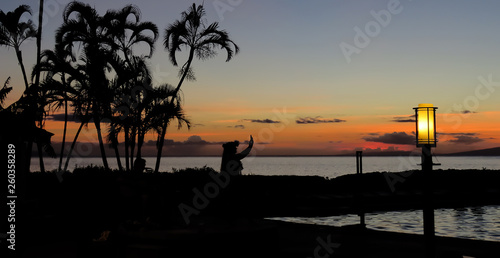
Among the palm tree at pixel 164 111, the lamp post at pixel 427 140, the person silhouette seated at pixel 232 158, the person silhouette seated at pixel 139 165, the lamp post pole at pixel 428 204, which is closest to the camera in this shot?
the person silhouette seated at pixel 232 158

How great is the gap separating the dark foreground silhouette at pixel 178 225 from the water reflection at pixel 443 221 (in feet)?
5.63

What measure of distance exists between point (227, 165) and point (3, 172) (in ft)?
10.6

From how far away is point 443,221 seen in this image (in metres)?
22.2

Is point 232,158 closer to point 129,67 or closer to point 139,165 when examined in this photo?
point 139,165

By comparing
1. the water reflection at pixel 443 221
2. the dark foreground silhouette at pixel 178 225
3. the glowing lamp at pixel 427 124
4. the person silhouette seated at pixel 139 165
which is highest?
the glowing lamp at pixel 427 124

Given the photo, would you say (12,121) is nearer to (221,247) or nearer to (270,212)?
(221,247)

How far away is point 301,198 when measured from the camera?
26.2 metres

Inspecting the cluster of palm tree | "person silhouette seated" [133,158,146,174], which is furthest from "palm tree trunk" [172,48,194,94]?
"person silhouette seated" [133,158,146,174]

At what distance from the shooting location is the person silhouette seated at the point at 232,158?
27.1 feet

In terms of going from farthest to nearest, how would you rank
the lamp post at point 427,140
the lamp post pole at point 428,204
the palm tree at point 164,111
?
the palm tree at point 164,111, the lamp post at point 427,140, the lamp post pole at point 428,204

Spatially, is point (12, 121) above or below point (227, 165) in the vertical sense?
above

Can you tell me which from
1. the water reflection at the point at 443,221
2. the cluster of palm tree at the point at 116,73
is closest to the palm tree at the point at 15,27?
the cluster of palm tree at the point at 116,73

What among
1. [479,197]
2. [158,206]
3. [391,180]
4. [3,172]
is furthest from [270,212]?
[3,172]

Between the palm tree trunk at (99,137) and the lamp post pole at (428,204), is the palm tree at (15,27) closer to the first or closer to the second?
the palm tree trunk at (99,137)
